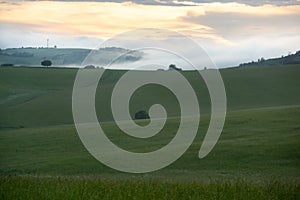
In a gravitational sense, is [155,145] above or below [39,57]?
above

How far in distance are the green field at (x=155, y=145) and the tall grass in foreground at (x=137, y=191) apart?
1.0 inches

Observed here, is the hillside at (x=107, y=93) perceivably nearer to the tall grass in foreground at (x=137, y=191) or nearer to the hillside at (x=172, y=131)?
the hillside at (x=172, y=131)

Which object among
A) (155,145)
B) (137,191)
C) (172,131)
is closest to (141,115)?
(172,131)

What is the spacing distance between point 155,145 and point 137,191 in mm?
27474

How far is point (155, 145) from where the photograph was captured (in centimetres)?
4353

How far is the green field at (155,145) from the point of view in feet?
54.7

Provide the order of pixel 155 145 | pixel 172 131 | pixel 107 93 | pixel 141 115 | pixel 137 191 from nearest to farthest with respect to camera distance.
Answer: pixel 137 191 → pixel 155 145 → pixel 172 131 → pixel 141 115 → pixel 107 93

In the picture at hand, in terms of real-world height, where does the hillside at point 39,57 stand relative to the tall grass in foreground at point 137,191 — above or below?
below

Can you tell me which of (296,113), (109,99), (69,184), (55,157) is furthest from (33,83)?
(69,184)

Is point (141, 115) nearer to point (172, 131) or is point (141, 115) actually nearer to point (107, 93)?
point (107, 93)

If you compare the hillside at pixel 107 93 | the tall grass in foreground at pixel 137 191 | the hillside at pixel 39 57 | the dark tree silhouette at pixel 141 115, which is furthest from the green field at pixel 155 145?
the hillside at pixel 39 57

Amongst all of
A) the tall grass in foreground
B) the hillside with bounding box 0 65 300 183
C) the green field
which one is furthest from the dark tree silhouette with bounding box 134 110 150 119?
the tall grass in foreground

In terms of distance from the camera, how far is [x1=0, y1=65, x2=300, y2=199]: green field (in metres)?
16.7

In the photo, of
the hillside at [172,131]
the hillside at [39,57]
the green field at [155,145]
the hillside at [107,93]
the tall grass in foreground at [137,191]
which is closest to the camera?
the tall grass in foreground at [137,191]
